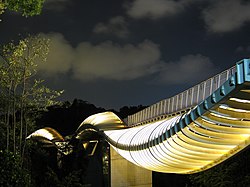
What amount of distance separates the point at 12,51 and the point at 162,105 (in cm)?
631

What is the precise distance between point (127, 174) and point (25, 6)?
8684 millimetres

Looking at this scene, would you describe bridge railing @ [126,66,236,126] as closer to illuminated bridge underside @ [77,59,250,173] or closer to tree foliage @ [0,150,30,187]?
illuminated bridge underside @ [77,59,250,173]

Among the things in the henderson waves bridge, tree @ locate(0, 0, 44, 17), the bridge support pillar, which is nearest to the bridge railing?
the henderson waves bridge

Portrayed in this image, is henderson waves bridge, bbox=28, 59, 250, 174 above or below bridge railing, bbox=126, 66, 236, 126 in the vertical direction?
below

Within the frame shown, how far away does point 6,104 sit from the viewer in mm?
18438

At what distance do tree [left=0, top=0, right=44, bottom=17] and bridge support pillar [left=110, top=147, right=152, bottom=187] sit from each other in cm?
834

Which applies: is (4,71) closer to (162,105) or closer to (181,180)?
(162,105)

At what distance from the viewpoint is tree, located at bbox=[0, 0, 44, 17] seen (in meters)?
10.3

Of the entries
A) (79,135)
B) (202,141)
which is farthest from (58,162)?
(202,141)

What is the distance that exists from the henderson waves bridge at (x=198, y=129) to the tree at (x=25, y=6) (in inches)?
152

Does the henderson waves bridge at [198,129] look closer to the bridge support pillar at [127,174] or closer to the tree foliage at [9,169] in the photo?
the bridge support pillar at [127,174]

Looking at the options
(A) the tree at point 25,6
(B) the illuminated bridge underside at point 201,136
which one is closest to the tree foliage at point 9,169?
(B) the illuminated bridge underside at point 201,136

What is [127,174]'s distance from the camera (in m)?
17.3

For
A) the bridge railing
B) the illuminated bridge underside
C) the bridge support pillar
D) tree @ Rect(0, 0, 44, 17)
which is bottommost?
the bridge support pillar
